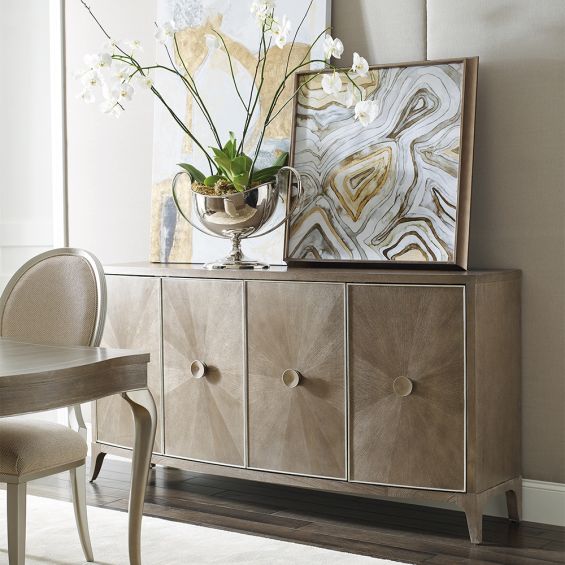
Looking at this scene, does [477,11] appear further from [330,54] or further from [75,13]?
[75,13]

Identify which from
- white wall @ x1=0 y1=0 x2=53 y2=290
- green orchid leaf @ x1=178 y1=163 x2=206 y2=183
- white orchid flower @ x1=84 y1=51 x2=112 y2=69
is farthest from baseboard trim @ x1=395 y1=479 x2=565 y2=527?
white wall @ x1=0 y1=0 x2=53 y2=290

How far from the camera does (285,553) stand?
9.29 ft

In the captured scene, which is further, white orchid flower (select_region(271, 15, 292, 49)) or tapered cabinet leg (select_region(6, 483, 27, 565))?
white orchid flower (select_region(271, 15, 292, 49))

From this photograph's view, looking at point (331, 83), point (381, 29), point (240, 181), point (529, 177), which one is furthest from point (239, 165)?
point (529, 177)

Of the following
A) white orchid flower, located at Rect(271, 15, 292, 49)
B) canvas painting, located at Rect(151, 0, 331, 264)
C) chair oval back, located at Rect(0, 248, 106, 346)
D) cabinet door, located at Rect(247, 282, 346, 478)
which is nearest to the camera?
chair oval back, located at Rect(0, 248, 106, 346)

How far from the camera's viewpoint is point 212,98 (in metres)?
Answer: 3.77

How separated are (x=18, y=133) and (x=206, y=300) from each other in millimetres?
1702

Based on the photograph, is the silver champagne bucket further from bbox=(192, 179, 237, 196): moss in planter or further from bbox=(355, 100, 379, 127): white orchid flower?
bbox=(355, 100, 379, 127): white orchid flower

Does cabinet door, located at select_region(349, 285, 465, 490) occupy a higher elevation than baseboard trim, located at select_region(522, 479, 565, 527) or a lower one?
higher

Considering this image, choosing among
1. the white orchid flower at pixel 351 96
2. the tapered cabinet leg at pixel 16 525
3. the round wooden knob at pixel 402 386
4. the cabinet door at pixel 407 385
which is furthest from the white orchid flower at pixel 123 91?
the tapered cabinet leg at pixel 16 525

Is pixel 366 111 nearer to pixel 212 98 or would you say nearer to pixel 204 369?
pixel 212 98

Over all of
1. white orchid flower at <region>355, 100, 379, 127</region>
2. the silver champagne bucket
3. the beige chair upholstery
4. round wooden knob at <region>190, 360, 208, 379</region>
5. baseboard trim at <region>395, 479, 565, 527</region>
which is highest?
white orchid flower at <region>355, 100, 379, 127</region>

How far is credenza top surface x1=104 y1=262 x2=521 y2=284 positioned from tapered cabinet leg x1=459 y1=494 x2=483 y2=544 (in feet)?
2.17

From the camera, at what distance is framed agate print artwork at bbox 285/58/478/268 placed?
316 centimetres
